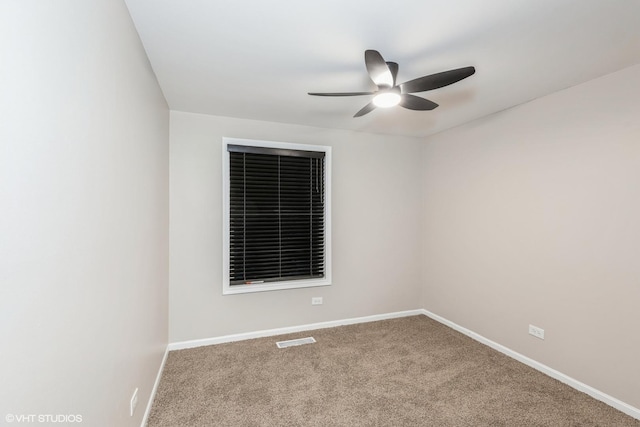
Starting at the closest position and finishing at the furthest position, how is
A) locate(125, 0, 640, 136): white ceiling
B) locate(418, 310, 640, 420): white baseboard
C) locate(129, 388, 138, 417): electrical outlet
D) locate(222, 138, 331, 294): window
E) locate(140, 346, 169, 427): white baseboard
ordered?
locate(125, 0, 640, 136): white ceiling < locate(129, 388, 138, 417): electrical outlet < locate(140, 346, 169, 427): white baseboard < locate(418, 310, 640, 420): white baseboard < locate(222, 138, 331, 294): window

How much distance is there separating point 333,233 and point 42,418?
3.18 m

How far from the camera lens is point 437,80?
193 cm

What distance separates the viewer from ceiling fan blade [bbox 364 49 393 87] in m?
1.70

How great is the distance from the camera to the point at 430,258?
4.18 metres

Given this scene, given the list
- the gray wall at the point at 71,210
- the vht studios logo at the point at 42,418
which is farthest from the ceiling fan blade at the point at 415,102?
the vht studios logo at the point at 42,418

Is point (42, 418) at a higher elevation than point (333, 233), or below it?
below

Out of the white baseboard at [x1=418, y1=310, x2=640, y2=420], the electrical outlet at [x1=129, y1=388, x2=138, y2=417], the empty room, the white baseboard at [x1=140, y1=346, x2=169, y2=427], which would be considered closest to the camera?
the empty room

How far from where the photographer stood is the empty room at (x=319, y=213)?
3.16 ft

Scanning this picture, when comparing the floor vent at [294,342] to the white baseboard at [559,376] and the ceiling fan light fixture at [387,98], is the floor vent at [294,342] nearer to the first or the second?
the white baseboard at [559,376]

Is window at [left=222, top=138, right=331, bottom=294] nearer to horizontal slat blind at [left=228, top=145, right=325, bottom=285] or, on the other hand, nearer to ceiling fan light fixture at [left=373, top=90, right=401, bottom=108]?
horizontal slat blind at [left=228, top=145, right=325, bottom=285]

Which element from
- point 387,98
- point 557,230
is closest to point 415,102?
point 387,98

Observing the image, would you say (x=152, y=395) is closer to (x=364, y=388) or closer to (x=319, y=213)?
(x=364, y=388)

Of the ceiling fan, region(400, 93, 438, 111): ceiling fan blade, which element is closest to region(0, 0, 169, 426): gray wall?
the ceiling fan

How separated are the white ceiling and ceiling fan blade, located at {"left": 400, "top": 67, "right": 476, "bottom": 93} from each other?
0.22 m
